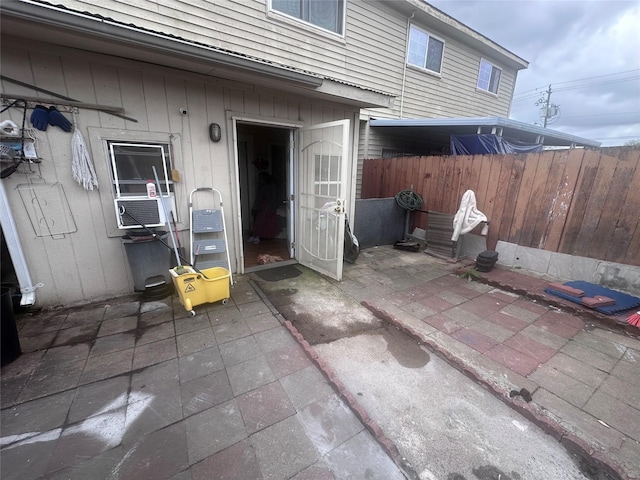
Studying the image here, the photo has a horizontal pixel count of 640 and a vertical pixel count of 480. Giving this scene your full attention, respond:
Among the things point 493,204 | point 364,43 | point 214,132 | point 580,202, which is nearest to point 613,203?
point 580,202

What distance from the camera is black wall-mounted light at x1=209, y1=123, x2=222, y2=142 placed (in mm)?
3311

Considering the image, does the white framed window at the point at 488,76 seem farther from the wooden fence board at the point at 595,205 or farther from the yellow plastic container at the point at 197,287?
the yellow plastic container at the point at 197,287

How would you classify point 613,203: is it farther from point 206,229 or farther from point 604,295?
point 206,229

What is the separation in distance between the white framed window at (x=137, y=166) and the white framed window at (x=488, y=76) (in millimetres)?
9959

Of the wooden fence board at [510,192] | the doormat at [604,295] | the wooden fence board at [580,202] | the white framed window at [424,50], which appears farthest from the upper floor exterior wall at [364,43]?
the doormat at [604,295]

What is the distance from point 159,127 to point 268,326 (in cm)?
266

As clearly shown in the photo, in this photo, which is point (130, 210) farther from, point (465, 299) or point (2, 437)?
point (465, 299)

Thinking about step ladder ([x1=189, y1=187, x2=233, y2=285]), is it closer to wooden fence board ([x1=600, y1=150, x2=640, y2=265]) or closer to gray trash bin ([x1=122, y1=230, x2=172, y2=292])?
gray trash bin ([x1=122, y1=230, x2=172, y2=292])

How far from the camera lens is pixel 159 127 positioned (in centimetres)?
306

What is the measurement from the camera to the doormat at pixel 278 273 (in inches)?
154

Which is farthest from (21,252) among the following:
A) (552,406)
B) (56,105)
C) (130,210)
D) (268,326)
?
(552,406)

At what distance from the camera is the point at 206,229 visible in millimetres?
3383

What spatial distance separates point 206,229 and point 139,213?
756 millimetres

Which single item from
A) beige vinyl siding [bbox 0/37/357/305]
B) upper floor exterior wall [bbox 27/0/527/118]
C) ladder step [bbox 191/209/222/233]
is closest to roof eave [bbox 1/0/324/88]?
upper floor exterior wall [bbox 27/0/527/118]
